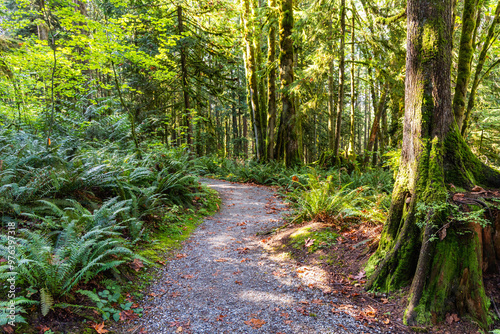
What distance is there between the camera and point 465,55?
19.2 feet

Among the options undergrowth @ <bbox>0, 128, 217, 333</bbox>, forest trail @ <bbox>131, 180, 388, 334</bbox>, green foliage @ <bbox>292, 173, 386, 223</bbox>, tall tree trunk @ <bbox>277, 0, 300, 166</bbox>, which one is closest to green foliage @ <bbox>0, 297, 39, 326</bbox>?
undergrowth @ <bbox>0, 128, 217, 333</bbox>

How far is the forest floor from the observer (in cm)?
272

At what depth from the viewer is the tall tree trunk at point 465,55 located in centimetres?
567

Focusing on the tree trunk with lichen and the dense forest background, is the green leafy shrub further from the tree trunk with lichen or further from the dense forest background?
the dense forest background

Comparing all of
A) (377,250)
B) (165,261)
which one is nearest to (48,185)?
(165,261)

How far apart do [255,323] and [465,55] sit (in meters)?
7.21

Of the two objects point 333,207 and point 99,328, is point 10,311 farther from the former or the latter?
point 333,207

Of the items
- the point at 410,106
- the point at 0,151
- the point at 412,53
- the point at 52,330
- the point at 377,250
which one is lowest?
the point at 52,330

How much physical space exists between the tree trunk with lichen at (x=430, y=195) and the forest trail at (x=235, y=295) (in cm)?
77

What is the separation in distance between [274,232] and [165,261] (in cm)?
234

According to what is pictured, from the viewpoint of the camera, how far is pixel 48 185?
4480 mm

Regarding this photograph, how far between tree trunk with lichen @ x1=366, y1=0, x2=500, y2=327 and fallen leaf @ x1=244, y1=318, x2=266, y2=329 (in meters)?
1.49

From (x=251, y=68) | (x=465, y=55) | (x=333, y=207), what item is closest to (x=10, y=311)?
(x=333, y=207)

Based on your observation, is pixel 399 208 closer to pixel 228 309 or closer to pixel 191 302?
pixel 228 309
